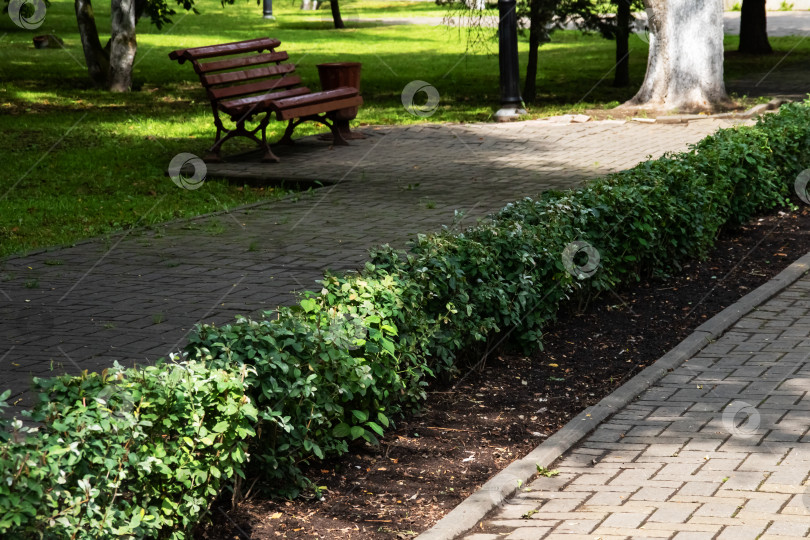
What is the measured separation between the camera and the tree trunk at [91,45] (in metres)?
20.2

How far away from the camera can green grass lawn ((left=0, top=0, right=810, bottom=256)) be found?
1085cm

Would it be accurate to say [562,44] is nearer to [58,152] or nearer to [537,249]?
[58,152]

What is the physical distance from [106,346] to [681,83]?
12.2 meters

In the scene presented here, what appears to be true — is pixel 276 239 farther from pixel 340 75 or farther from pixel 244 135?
pixel 340 75

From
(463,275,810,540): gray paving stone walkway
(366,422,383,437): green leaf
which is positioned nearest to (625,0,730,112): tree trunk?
(463,275,810,540): gray paving stone walkway

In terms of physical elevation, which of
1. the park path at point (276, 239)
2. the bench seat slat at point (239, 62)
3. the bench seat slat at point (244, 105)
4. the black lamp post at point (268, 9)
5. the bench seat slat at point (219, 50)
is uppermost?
the black lamp post at point (268, 9)

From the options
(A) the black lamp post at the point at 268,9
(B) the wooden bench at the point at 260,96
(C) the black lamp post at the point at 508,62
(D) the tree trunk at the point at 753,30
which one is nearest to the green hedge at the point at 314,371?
(B) the wooden bench at the point at 260,96

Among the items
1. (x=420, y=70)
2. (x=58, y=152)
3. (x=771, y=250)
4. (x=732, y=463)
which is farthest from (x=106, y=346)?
(x=420, y=70)

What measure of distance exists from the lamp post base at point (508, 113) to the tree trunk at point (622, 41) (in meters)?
3.07

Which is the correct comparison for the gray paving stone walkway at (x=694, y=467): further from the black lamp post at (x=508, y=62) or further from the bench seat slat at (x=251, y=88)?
the black lamp post at (x=508, y=62)

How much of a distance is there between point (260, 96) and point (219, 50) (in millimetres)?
821

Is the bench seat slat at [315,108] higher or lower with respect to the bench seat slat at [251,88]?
lower

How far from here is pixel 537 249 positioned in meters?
6.36

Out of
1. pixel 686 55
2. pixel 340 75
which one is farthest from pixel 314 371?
pixel 686 55
